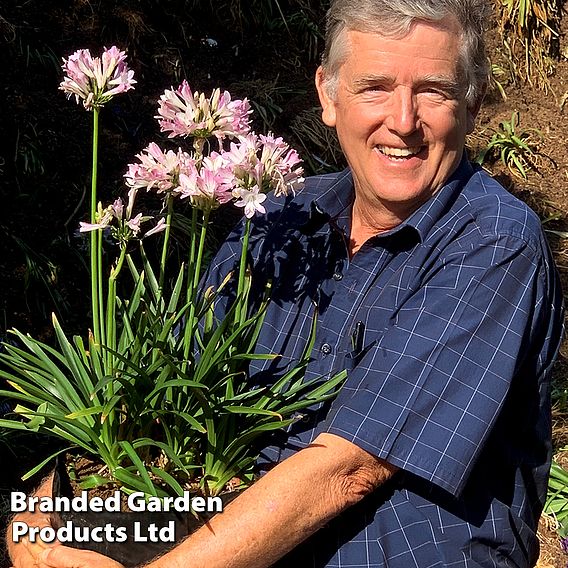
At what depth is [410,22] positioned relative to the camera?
182cm

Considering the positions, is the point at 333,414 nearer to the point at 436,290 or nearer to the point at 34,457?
the point at 436,290

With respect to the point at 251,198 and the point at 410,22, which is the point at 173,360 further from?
the point at 410,22

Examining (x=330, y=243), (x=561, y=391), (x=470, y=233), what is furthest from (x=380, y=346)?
(x=561, y=391)

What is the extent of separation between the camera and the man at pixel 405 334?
1671 millimetres

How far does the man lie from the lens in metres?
1.67

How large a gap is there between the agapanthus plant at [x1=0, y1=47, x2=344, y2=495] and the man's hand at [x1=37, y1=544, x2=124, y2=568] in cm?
13

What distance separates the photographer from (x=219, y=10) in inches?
190

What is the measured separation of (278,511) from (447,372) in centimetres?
38

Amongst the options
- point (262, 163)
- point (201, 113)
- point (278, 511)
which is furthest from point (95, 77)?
point (278, 511)

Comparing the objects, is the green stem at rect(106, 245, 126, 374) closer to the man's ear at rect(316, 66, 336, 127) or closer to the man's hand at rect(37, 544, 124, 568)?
the man's hand at rect(37, 544, 124, 568)

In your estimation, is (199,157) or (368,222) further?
(368,222)

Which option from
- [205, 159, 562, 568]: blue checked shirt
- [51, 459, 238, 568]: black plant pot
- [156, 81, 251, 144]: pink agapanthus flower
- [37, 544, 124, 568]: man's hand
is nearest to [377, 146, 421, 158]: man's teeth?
[205, 159, 562, 568]: blue checked shirt

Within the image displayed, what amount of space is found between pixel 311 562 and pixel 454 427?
40 centimetres

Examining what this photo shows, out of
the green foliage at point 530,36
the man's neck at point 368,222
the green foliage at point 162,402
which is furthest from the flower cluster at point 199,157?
the green foliage at point 530,36
